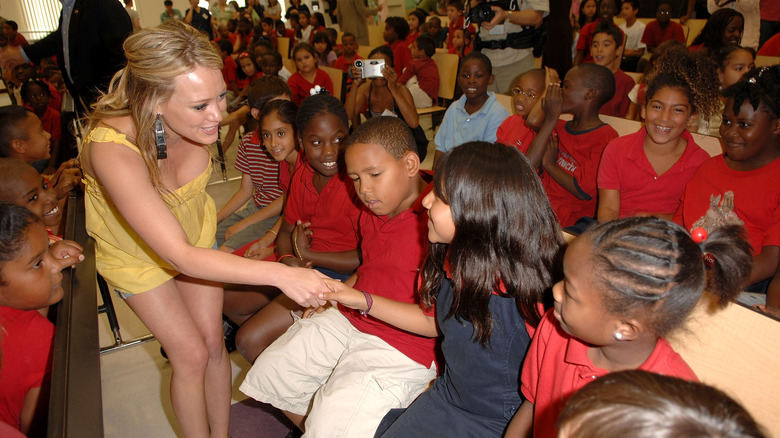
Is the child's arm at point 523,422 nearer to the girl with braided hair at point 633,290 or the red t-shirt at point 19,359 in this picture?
the girl with braided hair at point 633,290

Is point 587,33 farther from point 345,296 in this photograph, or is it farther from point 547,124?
Result: point 345,296

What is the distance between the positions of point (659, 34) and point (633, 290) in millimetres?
6596

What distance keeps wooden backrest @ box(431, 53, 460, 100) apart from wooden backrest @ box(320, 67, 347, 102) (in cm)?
113

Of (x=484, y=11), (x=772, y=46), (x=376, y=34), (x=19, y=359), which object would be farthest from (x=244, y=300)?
(x=376, y=34)

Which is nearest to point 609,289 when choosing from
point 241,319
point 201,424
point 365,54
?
point 201,424

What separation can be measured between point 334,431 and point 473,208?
2.61 feet

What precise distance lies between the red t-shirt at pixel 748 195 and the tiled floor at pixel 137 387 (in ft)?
7.25

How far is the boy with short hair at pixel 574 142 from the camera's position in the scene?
8.63ft

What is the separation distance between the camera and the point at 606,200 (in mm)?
2395

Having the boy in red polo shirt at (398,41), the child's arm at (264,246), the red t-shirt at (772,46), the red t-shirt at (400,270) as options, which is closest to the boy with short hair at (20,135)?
the child's arm at (264,246)

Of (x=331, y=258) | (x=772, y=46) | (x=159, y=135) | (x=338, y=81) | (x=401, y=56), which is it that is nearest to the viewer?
(x=159, y=135)

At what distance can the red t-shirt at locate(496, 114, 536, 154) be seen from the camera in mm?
2852

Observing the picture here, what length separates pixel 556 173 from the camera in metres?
2.63

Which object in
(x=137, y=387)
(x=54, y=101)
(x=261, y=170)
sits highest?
(x=261, y=170)
